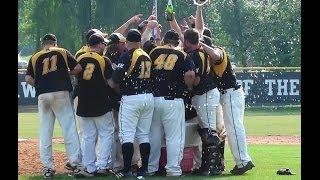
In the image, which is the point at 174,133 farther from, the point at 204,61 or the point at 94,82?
the point at 94,82

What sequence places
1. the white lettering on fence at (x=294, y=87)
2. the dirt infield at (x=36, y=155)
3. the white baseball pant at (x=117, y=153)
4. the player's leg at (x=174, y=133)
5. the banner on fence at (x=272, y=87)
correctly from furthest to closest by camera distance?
the white lettering on fence at (x=294, y=87) → the banner on fence at (x=272, y=87) → the dirt infield at (x=36, y=155) → the white baseball pant at (x=117, y=153) → the player's leg at (x=174, y=133)

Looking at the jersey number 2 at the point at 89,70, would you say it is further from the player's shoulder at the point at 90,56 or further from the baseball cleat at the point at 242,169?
the baseball cleat at the point at 242,169

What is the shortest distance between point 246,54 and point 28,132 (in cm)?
3071

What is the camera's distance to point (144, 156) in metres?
11.3

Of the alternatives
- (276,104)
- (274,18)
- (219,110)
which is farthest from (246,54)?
(219,110)

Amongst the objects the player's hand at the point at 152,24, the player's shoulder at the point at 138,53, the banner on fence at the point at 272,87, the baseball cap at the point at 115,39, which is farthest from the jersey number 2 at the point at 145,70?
the banner on fence at the point at 272,87

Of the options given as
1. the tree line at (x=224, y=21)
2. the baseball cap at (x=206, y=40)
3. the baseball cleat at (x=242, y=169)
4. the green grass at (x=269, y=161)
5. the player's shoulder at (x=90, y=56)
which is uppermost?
the tree line at (x=224, y=21)

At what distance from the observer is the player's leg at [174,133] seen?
1143 cm

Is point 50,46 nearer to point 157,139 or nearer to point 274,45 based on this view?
A: point 157,139

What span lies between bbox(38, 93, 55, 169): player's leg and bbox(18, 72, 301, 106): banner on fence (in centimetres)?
2260

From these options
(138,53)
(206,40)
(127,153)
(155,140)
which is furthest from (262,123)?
(127,153)

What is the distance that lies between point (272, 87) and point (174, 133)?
76.7 ft

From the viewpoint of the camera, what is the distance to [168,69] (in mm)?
11430

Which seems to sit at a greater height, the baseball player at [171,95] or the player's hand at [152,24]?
the player's hand at [152,24]
